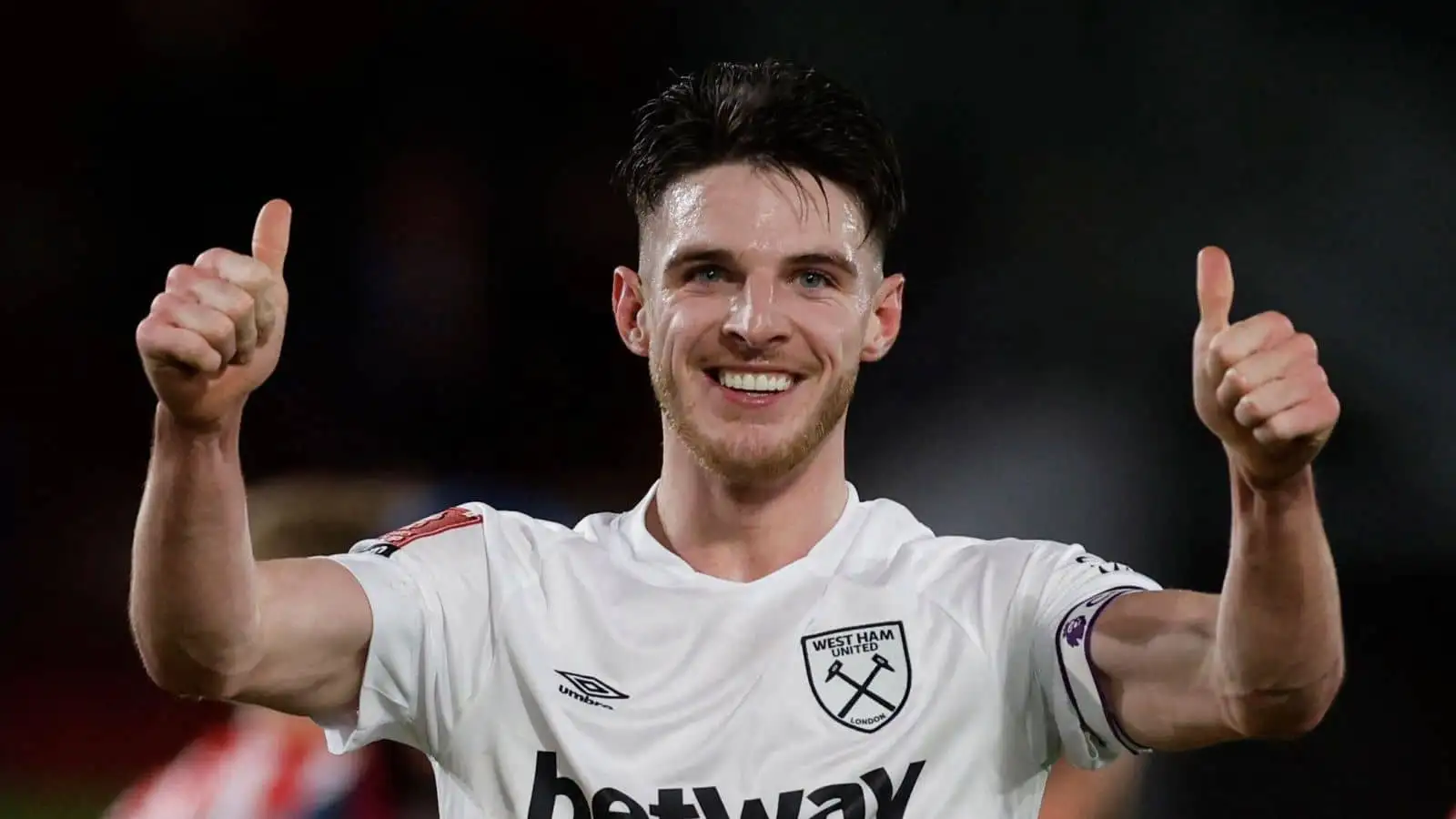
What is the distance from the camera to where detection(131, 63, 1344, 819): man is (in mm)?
1602

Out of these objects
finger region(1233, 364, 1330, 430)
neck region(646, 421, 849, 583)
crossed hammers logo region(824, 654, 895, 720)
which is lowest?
crossed hammers logo region(824, 654, 895, 720)

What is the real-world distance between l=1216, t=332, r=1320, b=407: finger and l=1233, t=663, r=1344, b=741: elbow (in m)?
0.36

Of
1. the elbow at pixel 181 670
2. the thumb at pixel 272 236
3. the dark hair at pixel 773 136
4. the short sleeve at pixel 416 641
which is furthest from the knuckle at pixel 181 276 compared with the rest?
the dark hair at pixel 773 136

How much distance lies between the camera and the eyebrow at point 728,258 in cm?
214

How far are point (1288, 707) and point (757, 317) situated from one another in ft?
2.83

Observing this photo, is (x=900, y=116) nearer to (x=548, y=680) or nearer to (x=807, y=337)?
(x=807, y=337)

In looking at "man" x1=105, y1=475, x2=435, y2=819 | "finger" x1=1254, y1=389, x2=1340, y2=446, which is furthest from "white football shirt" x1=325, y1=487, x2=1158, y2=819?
"man" x1=105, y1=475, x2=435, y2=819

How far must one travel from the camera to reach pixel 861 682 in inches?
79.0

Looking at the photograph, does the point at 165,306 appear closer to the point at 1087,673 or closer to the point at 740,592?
the point at 740,592

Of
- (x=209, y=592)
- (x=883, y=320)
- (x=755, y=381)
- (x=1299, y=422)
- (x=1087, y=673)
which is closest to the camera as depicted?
(x=1299, y=422)

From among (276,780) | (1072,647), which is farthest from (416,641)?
(276,780)

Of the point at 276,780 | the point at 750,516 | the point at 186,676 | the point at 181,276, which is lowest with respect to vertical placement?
the point at 276,780

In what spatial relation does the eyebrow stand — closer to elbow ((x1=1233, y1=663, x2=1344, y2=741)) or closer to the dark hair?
the dark hair

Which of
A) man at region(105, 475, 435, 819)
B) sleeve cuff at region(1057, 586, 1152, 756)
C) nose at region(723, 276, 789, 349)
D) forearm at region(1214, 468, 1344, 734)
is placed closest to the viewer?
forearm at region(1214, 468, 1344, 734)
